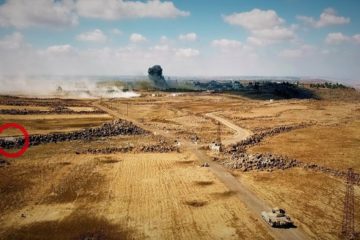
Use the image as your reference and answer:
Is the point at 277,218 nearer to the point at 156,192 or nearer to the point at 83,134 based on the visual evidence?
the point at 156,192

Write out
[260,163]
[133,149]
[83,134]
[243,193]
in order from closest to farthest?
1. [243,193]
2. [260,163]
3. [133,149]
4. [83,134]

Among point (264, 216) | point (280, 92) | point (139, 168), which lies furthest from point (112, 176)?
point (280, 92)

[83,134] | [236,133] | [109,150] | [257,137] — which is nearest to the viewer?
[109,150]

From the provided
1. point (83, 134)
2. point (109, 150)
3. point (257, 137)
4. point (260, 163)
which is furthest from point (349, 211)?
point (83, 134)

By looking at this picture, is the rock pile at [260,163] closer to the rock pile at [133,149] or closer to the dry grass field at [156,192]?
the dry grass field at [156,192]

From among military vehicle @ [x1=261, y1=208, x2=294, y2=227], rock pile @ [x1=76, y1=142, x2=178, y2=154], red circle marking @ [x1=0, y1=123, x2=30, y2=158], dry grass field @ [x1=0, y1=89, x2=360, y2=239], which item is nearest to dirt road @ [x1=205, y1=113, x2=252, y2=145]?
dry grass field @ [x1=0, y1=89, x2=360, y2=239]

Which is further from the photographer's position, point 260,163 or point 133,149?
point 133,149
